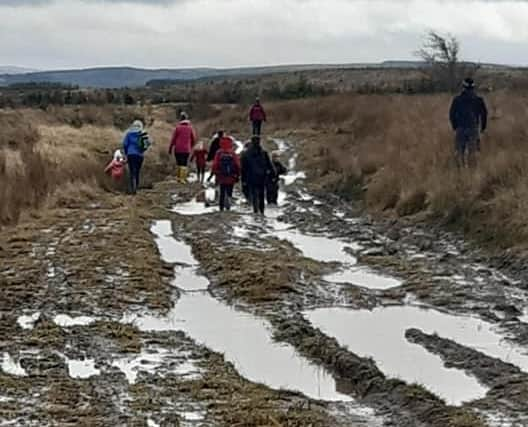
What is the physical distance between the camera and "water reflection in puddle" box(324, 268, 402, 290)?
11.7 meters

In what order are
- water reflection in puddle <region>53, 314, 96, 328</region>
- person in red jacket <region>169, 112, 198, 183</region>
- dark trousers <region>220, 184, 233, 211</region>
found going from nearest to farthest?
1. water reflection in puddle <region>53, 314, 96, 328</region>
2. dark trousers <region>220, 184, 233, 211</region>
3. person in red jacket <region>169, 112, 198, 183</region>

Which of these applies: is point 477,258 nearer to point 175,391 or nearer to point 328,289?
point 328,289

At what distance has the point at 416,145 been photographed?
70.7 feet

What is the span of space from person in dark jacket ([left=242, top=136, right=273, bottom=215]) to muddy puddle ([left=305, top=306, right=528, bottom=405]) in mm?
7685

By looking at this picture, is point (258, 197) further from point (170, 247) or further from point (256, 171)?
point (170, 247)

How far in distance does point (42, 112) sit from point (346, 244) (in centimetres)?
3624

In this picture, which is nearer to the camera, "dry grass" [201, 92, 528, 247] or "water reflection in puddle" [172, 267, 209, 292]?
"water reflection in puddle" [172, 267, 209, 292]

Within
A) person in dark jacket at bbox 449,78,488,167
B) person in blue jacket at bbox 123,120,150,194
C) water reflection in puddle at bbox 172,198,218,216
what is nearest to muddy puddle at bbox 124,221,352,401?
water reflection in puddle at bbox 172,198,218,216

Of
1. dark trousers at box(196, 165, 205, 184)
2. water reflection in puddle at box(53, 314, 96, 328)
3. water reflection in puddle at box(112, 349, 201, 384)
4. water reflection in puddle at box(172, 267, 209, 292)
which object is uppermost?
water reflection in puddle at box(112, 349, 201, 384)

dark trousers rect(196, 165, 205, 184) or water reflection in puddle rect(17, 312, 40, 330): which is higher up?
water reflection in puddle rect(17, 312, 40, 330)

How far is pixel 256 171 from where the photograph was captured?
1788 centimetres

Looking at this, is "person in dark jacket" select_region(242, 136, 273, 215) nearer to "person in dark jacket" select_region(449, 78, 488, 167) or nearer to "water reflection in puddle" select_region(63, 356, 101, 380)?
"person in dark jacket" select_region(449, 78, 488, 167)

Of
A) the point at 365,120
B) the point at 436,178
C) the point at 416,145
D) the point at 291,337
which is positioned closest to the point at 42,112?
the point at 365,120

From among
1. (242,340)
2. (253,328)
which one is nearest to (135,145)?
(253,328)
